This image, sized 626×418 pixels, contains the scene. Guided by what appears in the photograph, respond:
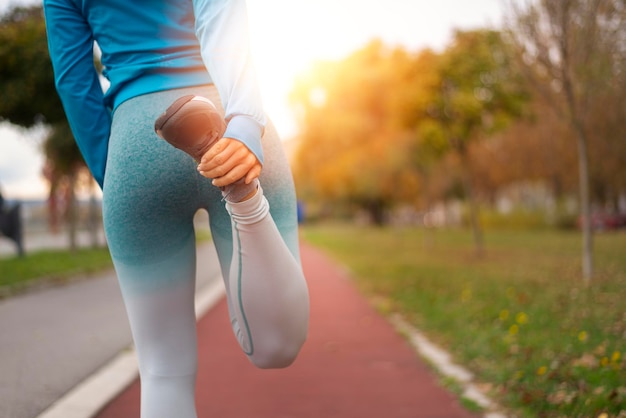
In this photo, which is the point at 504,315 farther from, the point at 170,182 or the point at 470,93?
the point at 470,93

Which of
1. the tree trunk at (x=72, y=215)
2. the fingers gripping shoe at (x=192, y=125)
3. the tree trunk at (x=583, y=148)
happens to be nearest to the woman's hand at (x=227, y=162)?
the fingers gripping shoe at (x=192, y=125)

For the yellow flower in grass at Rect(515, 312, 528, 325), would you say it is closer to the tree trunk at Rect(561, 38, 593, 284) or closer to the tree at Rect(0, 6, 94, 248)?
the tree trunk at Rect(561, 38, 593, 284)

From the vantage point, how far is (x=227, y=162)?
1182 mm

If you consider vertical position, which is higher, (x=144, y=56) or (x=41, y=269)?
(x=144, y=56)

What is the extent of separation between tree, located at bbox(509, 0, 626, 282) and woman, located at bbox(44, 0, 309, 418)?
8.25 metres

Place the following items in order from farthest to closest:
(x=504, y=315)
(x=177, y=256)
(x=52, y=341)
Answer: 1. (x=504, y=315)
2. (x=52, y=341)
3. (x=177, y=256)

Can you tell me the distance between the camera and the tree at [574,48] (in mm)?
8500

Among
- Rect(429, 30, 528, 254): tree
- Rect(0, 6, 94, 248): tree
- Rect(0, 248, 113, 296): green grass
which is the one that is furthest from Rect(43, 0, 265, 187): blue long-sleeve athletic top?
Rect(429, 30, 528, 254): tree

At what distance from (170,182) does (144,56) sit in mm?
341

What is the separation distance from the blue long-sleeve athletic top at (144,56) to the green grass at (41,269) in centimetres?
773

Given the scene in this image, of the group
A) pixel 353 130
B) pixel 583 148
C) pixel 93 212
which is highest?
pixel 353 130

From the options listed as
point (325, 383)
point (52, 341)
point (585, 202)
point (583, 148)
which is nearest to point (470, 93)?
point (583, 148)

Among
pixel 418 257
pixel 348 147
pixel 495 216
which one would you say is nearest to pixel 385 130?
pixel 348 147

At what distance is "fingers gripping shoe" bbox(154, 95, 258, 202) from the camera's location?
1145 mm
